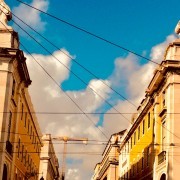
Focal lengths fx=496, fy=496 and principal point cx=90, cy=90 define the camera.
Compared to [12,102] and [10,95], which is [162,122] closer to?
[12,102]

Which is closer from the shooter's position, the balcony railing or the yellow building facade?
the yellow building facade

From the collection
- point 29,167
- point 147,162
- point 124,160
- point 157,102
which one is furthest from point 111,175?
point 157,102

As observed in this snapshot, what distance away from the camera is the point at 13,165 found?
123 feet

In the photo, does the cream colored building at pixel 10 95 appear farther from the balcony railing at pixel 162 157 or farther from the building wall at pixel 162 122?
the balcony railing at pixel 162 157

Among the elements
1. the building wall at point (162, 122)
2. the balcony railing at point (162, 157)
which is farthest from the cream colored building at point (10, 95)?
the balcony railing at point (162, 157)

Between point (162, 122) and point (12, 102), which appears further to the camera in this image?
point (162, 122)

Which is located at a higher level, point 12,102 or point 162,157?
point 12,102

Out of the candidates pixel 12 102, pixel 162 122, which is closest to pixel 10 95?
pixel 12 102

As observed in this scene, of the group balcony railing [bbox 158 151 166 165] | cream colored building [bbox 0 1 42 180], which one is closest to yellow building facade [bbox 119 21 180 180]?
balcony railing [bbox 158 151 166 165]

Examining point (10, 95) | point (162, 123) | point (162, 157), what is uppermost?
point (10, 95)

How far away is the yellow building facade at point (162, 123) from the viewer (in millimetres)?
33534

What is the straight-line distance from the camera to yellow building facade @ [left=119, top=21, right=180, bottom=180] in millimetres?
33534

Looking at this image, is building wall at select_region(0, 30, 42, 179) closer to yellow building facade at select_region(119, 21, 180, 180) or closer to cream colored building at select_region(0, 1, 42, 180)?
cream colored building at select_region(0, 1, 42, 180)

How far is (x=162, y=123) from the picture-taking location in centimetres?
3675
